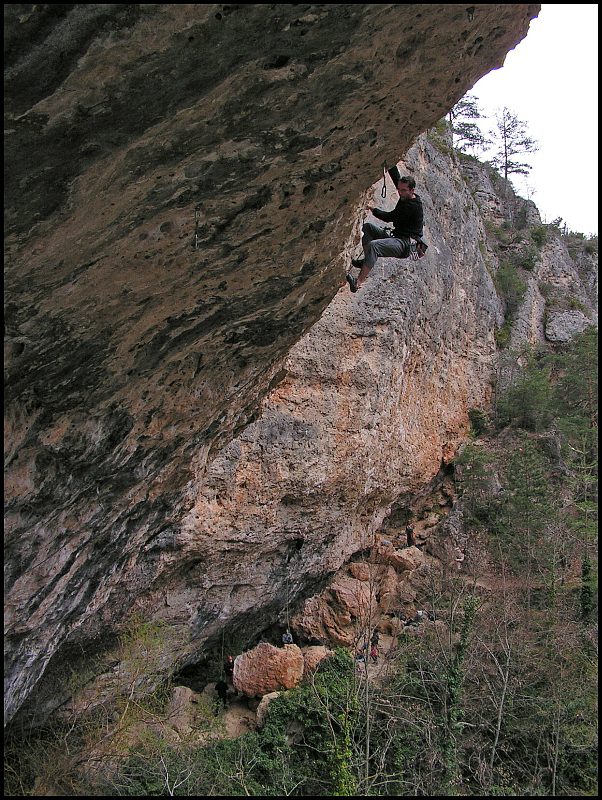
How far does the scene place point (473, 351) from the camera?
72.9 feet

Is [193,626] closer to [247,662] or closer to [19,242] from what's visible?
[247,662]

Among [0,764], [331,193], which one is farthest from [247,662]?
[331,193]

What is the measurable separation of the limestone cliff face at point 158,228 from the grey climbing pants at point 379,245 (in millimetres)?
363

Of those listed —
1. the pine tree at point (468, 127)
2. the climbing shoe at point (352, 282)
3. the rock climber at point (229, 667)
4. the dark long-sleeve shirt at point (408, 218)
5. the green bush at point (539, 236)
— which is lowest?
the rock climber at point (229, 667)

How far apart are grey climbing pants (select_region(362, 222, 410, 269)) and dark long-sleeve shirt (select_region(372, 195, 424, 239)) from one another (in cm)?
11

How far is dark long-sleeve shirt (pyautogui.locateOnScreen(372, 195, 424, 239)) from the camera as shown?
6.64 m

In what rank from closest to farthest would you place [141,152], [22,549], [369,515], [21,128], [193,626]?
1. [21,128]
2. [141,152]
3. [22,549]
4. [193,626]
5. [369,515]

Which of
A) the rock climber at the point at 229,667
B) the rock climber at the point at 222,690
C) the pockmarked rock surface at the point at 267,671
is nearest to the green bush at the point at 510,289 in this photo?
the pockmarked rock surface at the point at 267,671

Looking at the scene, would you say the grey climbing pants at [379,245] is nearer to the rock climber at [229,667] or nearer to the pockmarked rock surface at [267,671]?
the pockmarked rock surface at [267,671]

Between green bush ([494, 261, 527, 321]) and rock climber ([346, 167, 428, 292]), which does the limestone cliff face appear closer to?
rock climber ([346, 167, 428, 292])

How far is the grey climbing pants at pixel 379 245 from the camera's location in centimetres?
661

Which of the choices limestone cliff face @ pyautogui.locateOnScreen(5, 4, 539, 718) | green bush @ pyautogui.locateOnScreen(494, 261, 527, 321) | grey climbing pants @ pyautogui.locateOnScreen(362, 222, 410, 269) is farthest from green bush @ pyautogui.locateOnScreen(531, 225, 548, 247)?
grey climbing pants @ pyautogui.locateOnScreen(362, 222, 410, 269)

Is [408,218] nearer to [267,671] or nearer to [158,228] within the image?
[158,228]

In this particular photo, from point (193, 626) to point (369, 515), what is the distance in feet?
18.2
